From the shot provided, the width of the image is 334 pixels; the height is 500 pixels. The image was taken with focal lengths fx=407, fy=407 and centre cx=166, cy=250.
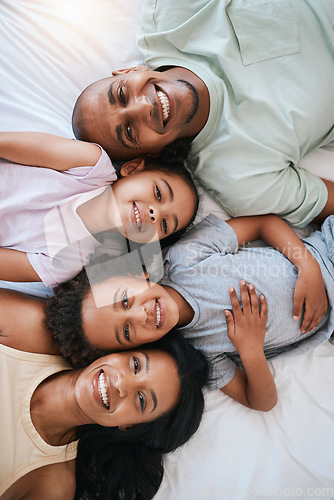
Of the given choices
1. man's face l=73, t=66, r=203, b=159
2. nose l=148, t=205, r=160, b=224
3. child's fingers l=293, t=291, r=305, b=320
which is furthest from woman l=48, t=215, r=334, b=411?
man's face l=73, t=66, r=203, b=159

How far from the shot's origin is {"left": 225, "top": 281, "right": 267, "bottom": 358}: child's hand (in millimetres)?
918

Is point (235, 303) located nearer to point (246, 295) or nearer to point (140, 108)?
point (246, 295)

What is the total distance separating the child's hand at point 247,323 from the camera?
92 cm

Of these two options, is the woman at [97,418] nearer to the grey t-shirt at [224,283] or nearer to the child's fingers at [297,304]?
the grey t-shirt at [224,283]

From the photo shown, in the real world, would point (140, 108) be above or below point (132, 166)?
above

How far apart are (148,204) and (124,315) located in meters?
0.24

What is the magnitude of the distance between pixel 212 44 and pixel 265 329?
2.25 feet

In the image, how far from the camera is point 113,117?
86 centimetres

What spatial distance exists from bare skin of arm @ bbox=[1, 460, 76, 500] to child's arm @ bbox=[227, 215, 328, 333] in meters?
0.63

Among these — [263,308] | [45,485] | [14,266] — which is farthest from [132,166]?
[45,485]

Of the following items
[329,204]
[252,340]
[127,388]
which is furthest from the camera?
[329,204]

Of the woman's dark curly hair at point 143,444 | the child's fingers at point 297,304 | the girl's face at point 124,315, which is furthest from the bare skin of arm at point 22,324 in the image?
the child's fingers at point 297,304

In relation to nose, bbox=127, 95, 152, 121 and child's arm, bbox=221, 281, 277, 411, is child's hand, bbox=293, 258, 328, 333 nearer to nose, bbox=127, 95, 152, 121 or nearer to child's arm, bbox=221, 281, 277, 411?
child's arm, bbox=221, 281, 277, 411

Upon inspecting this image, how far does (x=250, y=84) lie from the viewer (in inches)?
37.9
